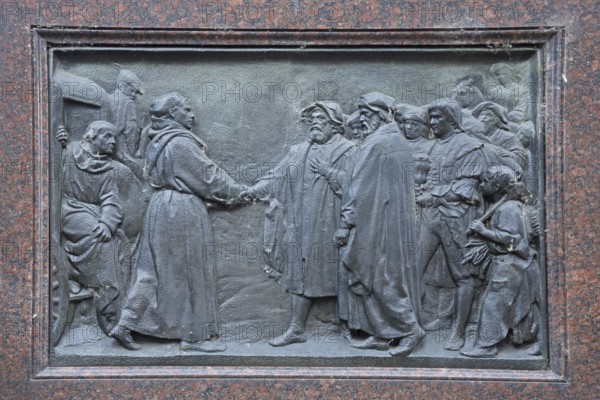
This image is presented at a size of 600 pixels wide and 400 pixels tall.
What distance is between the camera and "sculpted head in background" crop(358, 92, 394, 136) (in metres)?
4.97

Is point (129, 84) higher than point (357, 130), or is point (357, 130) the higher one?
point (129, 84)

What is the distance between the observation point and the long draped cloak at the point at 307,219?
502 centimetres

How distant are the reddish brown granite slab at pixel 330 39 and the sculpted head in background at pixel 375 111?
40cm

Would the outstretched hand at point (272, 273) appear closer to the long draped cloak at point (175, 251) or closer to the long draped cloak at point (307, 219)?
the long draped cloak at point (307, 219)

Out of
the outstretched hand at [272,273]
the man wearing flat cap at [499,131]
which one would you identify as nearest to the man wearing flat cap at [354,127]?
the man wearing flat cap at [499,131]

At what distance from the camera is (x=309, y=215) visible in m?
5.02

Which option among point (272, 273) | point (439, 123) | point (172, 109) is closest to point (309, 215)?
point (272, 273)

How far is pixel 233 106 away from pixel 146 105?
0.62 m

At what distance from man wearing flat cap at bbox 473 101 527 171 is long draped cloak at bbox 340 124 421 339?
0.63 m

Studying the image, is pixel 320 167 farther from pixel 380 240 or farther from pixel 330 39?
pixel 330 39

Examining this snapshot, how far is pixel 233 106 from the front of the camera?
5.12 metres

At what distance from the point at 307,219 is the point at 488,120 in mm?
1457

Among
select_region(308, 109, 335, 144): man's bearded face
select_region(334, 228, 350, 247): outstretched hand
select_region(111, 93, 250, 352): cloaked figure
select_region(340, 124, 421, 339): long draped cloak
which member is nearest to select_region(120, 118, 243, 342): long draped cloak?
select_region(111, 93, 250, 352): cloaked figure

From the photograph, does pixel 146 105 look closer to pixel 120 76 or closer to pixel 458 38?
pixel 120 76
